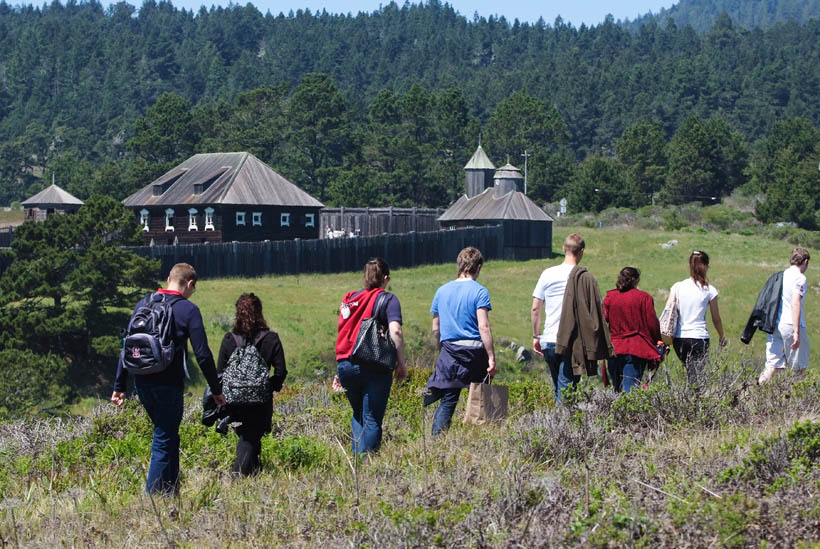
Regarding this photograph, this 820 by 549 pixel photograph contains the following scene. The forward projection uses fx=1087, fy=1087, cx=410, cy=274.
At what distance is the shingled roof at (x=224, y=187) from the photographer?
52.1 metres

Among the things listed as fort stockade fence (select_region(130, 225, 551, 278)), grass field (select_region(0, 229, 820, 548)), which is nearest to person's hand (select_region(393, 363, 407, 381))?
grass field (select_region(0, 229, 820, 548))

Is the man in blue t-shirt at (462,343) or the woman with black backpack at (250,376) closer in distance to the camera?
the woman with black backpack at (250,376)

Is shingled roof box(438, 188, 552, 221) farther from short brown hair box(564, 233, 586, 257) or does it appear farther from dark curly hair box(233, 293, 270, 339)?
dark curly hair box(233, 293, 270, 339)

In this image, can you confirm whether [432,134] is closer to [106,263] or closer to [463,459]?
[106,263]

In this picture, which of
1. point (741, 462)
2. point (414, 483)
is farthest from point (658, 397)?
point (414, 483)

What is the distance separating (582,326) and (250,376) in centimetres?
292

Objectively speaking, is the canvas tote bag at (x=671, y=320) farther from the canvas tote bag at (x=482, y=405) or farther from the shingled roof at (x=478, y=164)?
the shingled roof at (x=478, y=164)

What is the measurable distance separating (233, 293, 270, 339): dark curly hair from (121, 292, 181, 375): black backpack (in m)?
0.68

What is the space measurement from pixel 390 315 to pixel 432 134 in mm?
88402

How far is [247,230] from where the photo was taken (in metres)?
52.7

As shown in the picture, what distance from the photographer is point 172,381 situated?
638 cm

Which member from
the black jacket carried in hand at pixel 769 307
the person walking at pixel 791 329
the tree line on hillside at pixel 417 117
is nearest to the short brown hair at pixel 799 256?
the person walking at pixel 791 329

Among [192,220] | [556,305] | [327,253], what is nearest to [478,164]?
[192,220]

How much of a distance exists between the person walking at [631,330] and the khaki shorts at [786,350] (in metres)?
1.30
